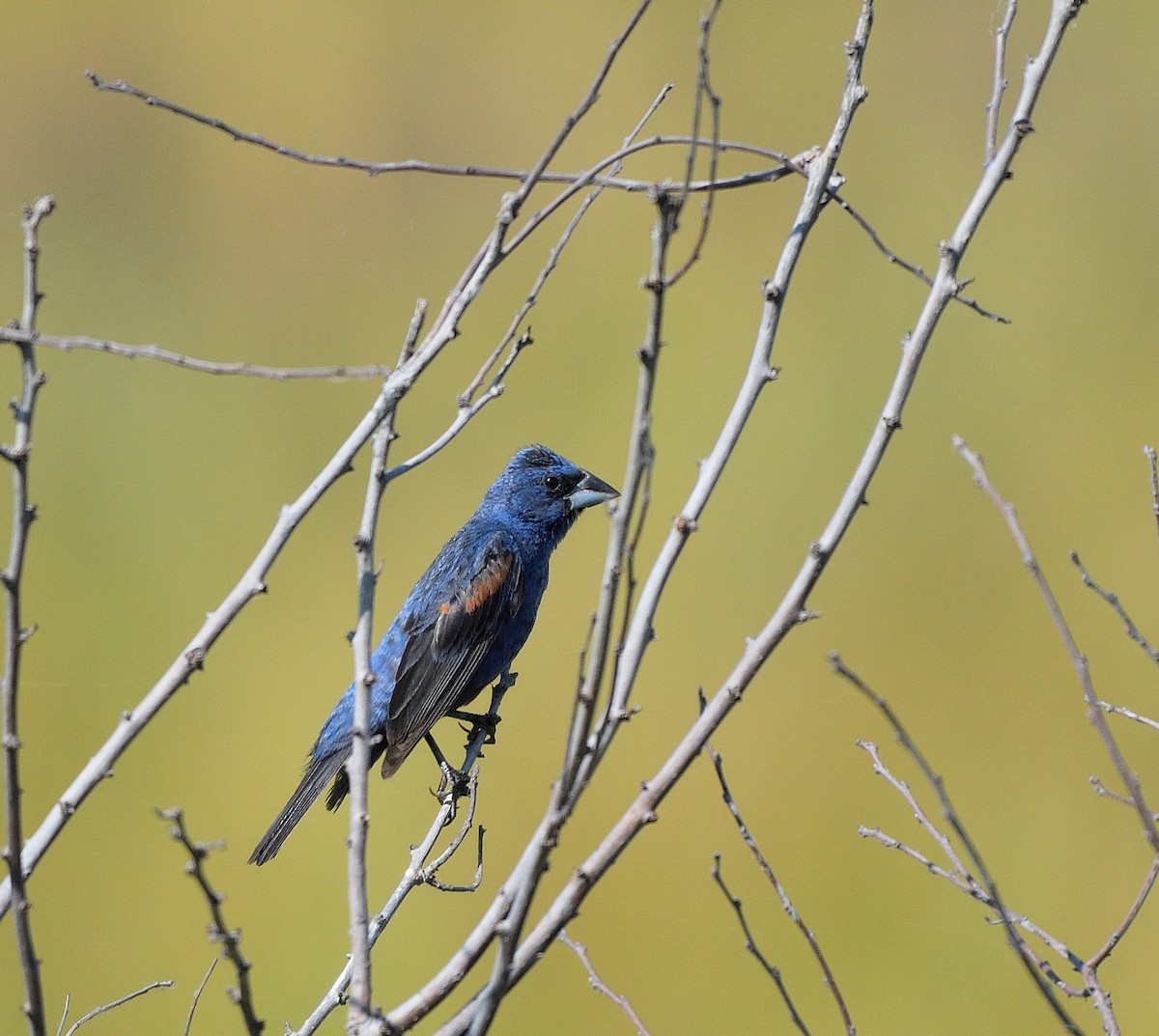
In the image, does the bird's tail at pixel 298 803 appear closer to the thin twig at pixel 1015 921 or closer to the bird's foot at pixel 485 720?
the bird's foot at pixel 485 720

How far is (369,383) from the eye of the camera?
459 cm

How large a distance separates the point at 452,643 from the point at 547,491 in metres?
0.53

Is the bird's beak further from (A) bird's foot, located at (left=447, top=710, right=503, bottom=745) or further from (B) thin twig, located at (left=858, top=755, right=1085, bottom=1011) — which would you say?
(B) thin twig, located at (left=858, top=755, right=1085, bottom=1011)

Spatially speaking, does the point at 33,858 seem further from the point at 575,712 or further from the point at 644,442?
the point at 644,442

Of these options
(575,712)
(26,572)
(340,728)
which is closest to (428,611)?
(340,728)

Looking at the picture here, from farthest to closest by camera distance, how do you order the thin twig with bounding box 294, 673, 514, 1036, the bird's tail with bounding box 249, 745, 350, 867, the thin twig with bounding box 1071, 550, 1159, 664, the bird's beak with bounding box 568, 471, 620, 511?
the bird's beak with bounding box 568, 471, 620, 511 → the bird's tail with bounding box 249, 745, 350, 867 → the thin twig with bounding box 294, 673, 514, 1036 → the thin twig with bounding box 1071, 550, 1159, 664

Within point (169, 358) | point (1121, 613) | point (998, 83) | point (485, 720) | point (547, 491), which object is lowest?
point (169, 358)

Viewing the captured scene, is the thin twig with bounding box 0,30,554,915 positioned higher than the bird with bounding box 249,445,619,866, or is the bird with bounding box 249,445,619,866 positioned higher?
the bird with bounding box 249,445,619,866

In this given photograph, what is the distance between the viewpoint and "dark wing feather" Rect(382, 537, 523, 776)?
2.85 meters

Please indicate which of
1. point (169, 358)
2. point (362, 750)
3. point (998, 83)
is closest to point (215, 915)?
point (362, 750)

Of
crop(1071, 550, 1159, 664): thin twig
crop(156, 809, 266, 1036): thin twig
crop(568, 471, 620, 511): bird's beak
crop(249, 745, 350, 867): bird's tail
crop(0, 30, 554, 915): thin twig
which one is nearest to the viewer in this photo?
crop(156, 809, 266, 1036): thin twig

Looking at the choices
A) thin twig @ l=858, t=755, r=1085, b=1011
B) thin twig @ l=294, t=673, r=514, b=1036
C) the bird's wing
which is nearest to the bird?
the bird's wing

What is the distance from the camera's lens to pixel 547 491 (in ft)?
10.6

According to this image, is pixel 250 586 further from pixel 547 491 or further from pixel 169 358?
pixel 547 491
